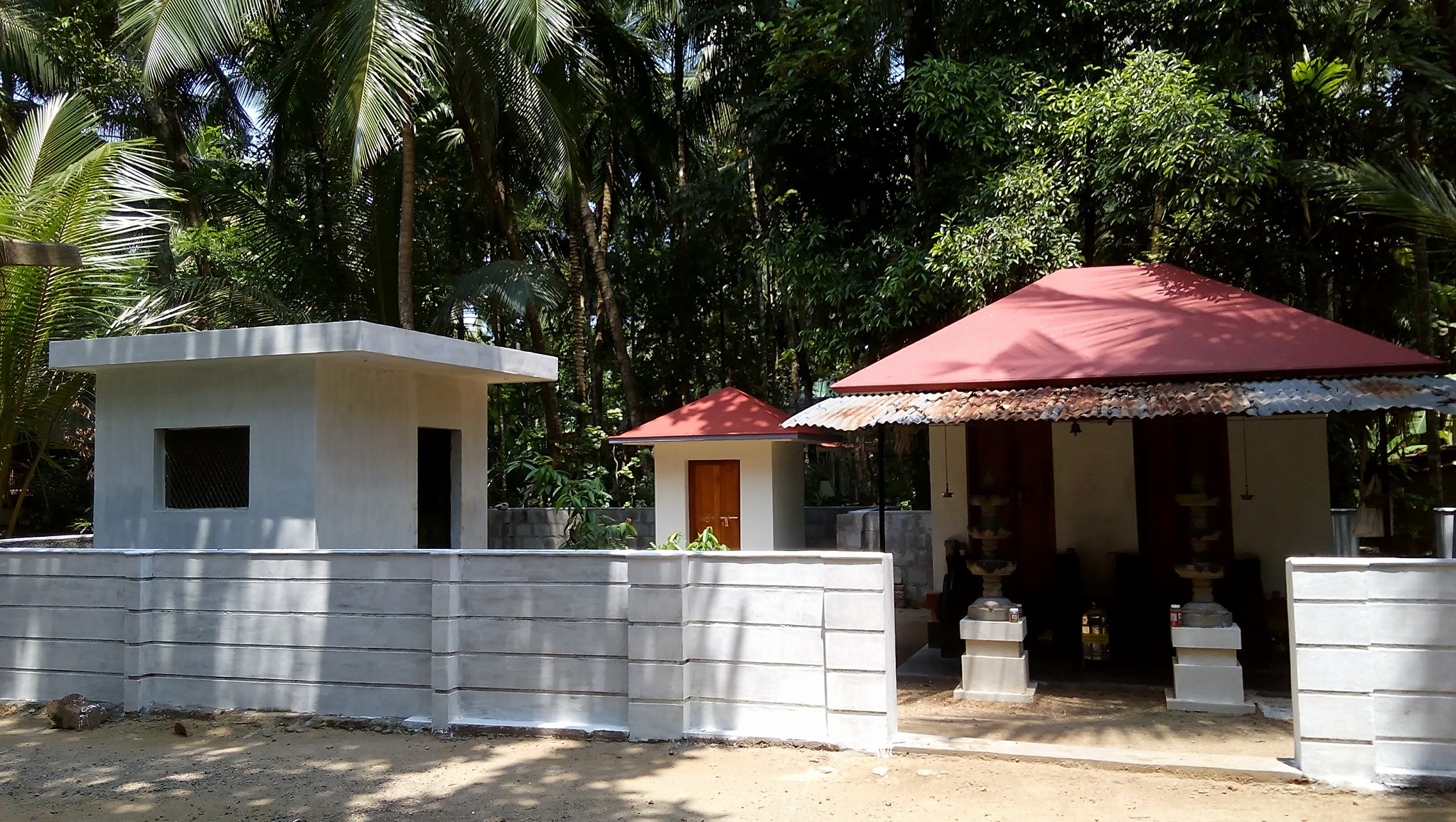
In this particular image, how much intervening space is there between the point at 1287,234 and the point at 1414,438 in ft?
24.0

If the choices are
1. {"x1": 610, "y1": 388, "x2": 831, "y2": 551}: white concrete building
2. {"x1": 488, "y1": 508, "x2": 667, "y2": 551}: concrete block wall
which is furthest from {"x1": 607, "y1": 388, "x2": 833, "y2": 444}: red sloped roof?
{"x1": 488, "y1": 508, "x2": 667, "y2": 551}: concrete block wall

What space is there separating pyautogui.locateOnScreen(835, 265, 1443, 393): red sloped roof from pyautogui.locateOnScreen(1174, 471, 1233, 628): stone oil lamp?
958 millimetres

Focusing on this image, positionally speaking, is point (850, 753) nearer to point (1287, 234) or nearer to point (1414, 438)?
point (1287, 234)

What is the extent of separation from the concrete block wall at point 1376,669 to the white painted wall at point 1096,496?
4.28 m

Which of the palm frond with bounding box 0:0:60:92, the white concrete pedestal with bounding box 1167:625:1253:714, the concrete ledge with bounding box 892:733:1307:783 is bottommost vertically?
the concrete ledge with bounding box 892:733:1307:783

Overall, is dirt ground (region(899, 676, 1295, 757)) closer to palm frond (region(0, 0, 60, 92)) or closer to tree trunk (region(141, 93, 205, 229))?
tree trunk (region(141, 93, 205, 229))

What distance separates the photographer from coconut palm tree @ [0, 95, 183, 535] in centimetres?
Result: 994

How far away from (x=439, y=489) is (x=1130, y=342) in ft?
24.1

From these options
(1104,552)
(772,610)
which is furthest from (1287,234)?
(772,610)

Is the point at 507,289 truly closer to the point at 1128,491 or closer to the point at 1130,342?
the point at 1128,491

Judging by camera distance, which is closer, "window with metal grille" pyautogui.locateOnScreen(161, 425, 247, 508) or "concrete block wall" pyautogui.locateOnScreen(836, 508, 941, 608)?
"window with metal grille" pyautogui.locateOnScreen(161, 425, 247, 508)

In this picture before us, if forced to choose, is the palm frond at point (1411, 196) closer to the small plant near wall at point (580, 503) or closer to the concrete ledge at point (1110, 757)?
the concrete ledge at point (1110, 757)

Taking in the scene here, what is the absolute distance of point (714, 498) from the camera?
14219mm

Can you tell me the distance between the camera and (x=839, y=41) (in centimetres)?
1317
